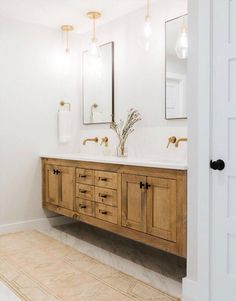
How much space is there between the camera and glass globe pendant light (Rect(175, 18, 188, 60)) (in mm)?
3105

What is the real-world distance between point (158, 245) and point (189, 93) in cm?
114

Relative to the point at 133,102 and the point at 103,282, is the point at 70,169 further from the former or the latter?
the point at 103,282

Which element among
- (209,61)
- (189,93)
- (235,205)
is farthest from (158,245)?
(209,61)

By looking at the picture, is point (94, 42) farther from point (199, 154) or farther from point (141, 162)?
point (199, 154)

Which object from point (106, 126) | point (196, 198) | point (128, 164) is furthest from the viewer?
point (106, 126)

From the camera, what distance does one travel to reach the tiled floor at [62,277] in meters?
2.37

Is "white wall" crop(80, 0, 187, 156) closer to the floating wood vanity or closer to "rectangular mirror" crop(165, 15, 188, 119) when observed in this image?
"rectangular mirror" crop(165, 15, 188, 119)

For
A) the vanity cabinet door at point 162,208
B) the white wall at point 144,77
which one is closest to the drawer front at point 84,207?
the white wall at point 144,77

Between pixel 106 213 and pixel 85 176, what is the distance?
47 cm

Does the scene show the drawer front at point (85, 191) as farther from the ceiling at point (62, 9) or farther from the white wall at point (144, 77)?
the ceiling at point (62, 9)

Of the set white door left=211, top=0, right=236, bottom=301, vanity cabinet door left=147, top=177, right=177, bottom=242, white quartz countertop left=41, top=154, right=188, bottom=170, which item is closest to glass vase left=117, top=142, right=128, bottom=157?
white quartz countertop left=41, top=154, right=188, bottom=170

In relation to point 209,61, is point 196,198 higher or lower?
lower

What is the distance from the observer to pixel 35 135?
13.6ft

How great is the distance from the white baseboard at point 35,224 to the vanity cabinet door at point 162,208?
190 centimetres
